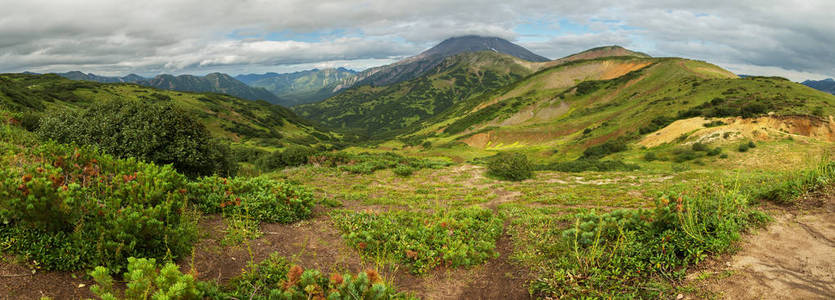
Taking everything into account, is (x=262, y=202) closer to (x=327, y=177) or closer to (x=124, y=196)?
(x=124, y=196)

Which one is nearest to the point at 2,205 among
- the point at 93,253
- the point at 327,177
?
the point at 93,253

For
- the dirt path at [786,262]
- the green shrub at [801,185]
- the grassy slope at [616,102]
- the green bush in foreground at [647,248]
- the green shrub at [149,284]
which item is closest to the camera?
the green shrub at [149,284]

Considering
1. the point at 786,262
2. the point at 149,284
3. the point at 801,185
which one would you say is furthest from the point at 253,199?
the point at 801,185

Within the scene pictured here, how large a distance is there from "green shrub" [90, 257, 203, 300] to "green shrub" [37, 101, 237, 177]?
14.1 m

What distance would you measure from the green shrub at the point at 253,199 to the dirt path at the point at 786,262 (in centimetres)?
961

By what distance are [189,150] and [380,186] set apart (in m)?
10.1

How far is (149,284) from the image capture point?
3.59m

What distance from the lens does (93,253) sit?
4.93 metres

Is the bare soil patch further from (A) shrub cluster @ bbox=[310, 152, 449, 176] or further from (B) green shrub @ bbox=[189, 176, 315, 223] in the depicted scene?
(A) shrub cluster @ bbox=[310, 152, 449, 176]

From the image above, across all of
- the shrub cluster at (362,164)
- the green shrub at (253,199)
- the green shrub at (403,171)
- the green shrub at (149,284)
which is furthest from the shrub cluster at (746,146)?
the green shrub at (149,284)

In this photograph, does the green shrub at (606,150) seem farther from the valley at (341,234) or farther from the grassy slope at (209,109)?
the grassy slope at (209,109)

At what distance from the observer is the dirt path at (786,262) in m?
4.61

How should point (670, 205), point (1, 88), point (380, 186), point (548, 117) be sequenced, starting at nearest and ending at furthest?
point (670, 205) → point (380, 186) → point (1, 88) → point (548, 117)

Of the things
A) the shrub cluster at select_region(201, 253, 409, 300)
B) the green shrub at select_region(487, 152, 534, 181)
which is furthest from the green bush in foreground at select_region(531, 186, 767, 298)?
the green shrub at select_region(487, 152, 534, 181)
